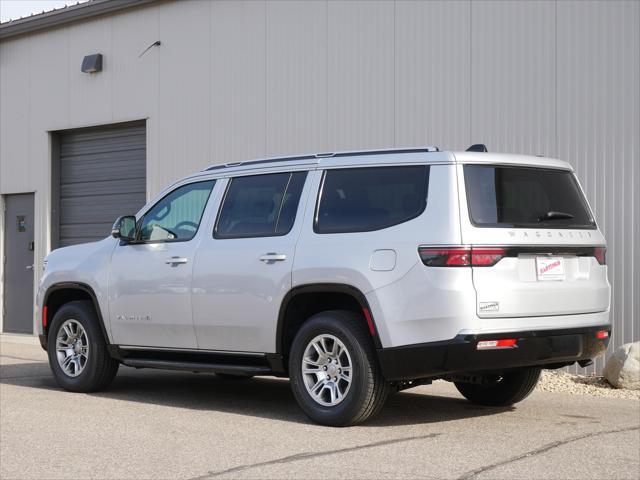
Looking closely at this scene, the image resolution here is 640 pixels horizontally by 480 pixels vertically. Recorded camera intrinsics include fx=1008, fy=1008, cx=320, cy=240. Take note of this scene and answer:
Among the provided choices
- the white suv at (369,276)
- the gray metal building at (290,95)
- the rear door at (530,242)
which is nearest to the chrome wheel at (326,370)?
the white suv at (369,276)

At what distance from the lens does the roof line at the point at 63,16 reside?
16906 mm

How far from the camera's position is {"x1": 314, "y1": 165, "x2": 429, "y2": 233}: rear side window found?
712cm

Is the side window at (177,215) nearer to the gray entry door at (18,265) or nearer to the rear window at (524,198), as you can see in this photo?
the rear window at (524,198)

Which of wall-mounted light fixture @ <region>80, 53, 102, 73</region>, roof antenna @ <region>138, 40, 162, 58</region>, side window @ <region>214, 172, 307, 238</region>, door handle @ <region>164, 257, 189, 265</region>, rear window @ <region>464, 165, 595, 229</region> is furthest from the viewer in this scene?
wall-mounted light fixture @ <region>80, 53, 102, 73</region>

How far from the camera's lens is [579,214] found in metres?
7.59

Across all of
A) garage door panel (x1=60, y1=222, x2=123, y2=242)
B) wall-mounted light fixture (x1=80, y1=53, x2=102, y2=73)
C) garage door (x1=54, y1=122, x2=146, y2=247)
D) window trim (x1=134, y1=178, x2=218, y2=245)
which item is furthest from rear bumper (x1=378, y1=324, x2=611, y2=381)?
wall-mounted light fixture (x1=80, y1=53, x2=102, y2=73)

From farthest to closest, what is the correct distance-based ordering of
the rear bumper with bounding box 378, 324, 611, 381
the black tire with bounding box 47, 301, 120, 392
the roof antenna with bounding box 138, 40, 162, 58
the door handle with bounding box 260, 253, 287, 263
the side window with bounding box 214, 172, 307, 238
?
1. the roof antenna with bounding box 138, 40, 162, 58
2. the black tire with bounding box 47, 301, 120, 392
3. the side window with bounding box 214, 172, 307, 238
4. the door handle with bounding box 260, 253, 287, 263
5. the rear bumper with bounding box 378, 324, 611, 381

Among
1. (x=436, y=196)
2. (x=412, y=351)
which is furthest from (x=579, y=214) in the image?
(x=412, y=351)

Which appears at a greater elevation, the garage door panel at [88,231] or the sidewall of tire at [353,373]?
the garage door panel at [88,231]

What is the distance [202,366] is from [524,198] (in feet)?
9.87

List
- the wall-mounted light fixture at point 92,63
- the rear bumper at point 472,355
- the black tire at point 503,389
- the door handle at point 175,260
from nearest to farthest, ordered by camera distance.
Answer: the rear bumper at point 472,355 → the black tire at point 503,389 → the door handle at point 175,260 → the wall-mounted light fixture at point 92,63

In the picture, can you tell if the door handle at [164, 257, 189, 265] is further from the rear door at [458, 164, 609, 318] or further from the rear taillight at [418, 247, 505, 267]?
the rear door at [458, 164, 609, 318]

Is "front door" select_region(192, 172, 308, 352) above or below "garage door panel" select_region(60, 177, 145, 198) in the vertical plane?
below

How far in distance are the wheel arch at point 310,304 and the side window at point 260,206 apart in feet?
1.78
